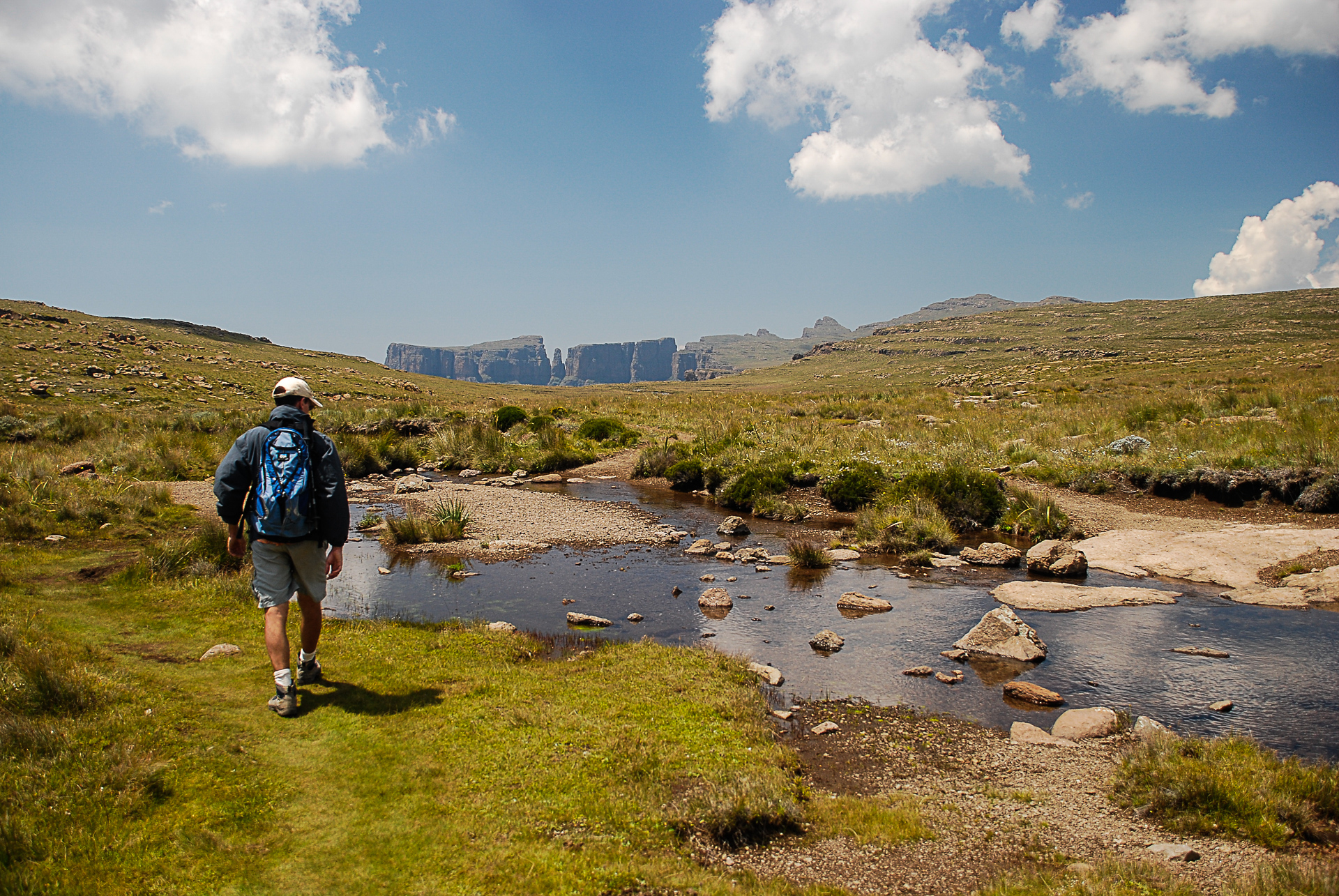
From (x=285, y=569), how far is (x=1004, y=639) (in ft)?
28.4

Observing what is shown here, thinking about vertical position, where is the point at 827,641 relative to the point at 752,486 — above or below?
below

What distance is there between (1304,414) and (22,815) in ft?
95.1

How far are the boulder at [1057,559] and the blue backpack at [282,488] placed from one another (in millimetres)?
12497

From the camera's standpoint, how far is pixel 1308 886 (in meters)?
3.73

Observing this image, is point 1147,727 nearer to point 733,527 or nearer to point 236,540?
point 236,540

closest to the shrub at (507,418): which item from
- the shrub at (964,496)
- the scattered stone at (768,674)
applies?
the shrub at (964,496)

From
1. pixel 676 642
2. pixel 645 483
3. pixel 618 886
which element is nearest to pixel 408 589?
pixel 676 642

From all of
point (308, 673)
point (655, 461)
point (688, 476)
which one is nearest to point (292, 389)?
point (308, 673)

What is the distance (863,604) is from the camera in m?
10.9

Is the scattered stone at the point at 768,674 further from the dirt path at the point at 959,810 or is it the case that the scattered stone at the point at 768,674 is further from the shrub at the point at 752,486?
the shrub at the point at 752,486

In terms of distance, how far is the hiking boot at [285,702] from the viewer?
18.5 feet

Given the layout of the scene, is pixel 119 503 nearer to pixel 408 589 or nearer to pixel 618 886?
pixel 408 589

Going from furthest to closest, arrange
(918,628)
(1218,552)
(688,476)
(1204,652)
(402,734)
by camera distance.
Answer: (688,476) → (1218,552) → (918,628) → (1204,652) → (402,734)

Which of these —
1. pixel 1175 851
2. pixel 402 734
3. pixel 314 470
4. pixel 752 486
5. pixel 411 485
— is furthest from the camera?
pixel 411 485
